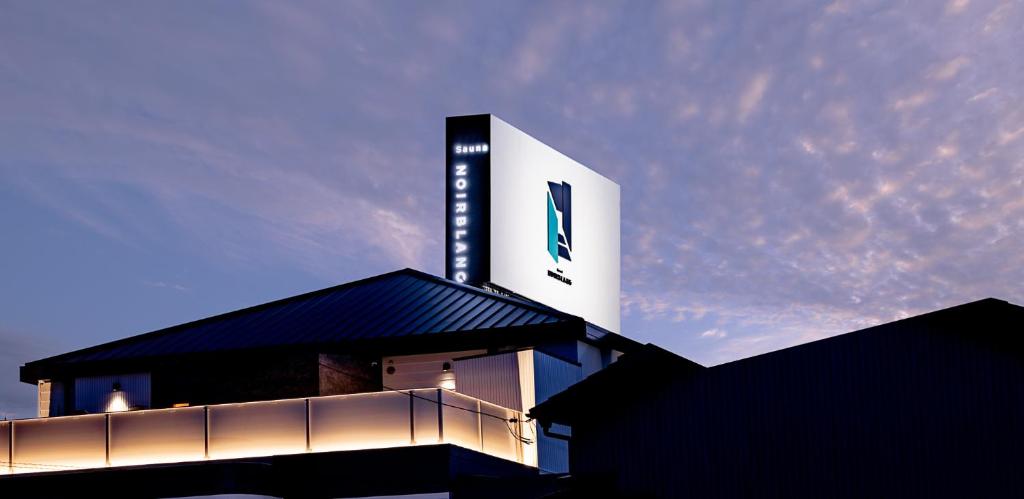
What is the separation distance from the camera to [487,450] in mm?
33406

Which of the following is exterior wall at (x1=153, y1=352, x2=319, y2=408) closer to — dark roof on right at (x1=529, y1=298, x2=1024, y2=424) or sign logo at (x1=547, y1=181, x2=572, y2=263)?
dark roof on right at (x1=529, y1=298, x2=1024, y2=424)

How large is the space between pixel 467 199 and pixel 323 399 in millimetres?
25372

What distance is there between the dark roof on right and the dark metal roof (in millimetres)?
5986

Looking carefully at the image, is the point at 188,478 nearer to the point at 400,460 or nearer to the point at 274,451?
the point at 274,451

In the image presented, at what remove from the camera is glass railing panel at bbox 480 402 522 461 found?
33.5 meters

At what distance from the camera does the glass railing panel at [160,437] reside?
109 ft

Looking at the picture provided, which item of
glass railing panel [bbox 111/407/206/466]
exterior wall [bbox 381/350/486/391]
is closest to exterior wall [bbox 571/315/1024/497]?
exterior wall [bbox 381/350/486/391]

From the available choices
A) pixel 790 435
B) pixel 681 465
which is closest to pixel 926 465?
pixel 790 435

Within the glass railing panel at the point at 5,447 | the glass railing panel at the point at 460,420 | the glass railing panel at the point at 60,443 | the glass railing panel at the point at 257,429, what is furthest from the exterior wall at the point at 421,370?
the glass railing panel at the point at 5,447

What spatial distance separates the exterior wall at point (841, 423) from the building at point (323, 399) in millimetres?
4195

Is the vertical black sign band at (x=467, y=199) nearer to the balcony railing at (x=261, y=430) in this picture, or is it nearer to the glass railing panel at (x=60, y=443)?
the balcony railing at (x=261, y=430)

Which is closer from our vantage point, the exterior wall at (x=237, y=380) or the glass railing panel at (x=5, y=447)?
the glass railing panel at (x=5, y=447)

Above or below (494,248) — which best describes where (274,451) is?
below

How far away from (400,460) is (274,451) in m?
3.38
